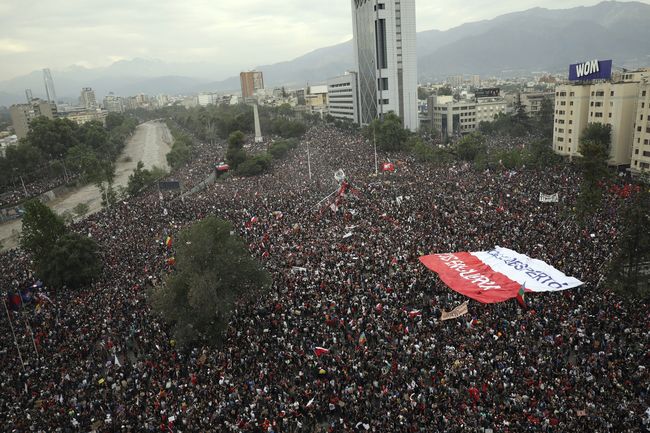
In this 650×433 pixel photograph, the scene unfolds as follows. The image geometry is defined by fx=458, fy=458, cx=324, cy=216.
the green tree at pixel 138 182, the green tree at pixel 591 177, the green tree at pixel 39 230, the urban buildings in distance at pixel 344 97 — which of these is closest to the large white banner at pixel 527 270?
the green tree at pixel 591 177

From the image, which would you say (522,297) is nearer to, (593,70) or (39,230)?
(39,230)

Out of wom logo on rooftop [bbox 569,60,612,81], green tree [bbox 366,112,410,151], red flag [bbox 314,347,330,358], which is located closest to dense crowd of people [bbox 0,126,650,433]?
red flag [bbox 314,347,330,358]

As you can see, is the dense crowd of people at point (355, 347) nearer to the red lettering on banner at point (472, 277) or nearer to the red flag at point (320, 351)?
the red flag at point (320, 351)

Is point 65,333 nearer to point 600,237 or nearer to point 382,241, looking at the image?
point 382,241

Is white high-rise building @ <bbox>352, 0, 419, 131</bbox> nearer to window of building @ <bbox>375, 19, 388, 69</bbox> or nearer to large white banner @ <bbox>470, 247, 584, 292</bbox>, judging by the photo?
window of building @ <bbox>375, 19, 388, 69</bbox>

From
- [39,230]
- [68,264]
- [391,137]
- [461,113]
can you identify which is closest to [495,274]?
[68,264]

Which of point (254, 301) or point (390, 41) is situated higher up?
point (390, 41)

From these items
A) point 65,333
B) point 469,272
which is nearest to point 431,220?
point 469,272
